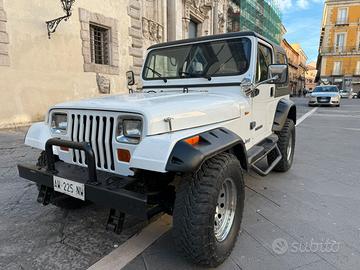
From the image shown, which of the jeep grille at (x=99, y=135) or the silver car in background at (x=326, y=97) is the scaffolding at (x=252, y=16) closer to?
the silver car in background at (x=326, y=97)

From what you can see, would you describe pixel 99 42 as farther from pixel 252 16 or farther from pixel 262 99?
Answer: pixel 252 16

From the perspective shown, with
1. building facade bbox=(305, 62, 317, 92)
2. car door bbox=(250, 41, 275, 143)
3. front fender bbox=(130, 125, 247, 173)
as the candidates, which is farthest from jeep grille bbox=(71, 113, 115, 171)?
building facade bbox=(305, 62, 317, 92)

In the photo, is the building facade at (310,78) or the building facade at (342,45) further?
the building facade at (310,78)

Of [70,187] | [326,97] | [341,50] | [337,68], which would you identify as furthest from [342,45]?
[70,187]

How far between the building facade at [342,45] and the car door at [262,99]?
48297mm

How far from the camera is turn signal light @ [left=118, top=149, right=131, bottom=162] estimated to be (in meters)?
2.15

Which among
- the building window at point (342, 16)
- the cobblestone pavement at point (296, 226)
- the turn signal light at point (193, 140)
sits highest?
the building window at point (342, 16)

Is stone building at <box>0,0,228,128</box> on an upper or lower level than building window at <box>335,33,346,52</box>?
lower

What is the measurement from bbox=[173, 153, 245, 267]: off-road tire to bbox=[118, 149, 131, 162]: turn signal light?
0.46 m

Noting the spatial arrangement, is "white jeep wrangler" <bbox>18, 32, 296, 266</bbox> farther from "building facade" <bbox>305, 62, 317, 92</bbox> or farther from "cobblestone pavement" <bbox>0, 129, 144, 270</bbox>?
"building facade" <bbox>305, 62, 317, 92</bbox>

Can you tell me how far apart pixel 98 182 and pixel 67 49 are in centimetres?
801

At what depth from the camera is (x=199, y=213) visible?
200cm

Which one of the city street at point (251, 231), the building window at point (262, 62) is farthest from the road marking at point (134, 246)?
the building window at point (262, 62)

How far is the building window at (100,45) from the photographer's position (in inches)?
402
